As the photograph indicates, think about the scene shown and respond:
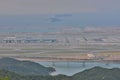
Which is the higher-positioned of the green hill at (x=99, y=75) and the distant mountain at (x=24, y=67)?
the green hill at (x=99, y=75)

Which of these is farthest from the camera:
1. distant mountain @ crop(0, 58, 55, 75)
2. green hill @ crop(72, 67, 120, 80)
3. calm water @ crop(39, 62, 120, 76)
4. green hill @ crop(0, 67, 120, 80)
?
calm water @ crop(39, 62, 120, 76)

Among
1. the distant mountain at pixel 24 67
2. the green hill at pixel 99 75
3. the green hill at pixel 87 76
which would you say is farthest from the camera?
the distant mountain at pixel 24 67

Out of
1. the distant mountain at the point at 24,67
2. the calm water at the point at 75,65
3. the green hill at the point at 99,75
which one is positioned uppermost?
the green hill at the point at 99,75

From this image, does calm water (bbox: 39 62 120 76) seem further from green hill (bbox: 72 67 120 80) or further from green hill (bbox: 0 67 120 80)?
green hill (bbox: 0 67 120 80)

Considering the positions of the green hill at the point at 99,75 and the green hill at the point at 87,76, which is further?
the green hill at the point at 99,75

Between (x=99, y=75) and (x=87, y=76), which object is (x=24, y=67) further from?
(x=99, y=75)

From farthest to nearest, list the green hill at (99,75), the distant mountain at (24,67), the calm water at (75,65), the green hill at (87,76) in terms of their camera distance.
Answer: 1. the calm water at (75,65)
2. the distant mountain at (24,67)
3. the green hill at (99,75)
4. the green hill at (87,76)

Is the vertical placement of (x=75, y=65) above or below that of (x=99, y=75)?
below

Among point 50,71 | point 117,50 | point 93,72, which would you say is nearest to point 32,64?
point 50,71

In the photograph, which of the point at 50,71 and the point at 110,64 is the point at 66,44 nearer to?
the point at 110,64

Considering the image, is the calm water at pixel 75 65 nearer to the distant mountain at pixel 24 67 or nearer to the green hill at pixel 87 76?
the distant mountain at pixel 24 67

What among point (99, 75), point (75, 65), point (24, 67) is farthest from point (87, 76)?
point (75, 65)

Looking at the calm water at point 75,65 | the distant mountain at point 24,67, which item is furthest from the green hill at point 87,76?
the calm water at point 75,65

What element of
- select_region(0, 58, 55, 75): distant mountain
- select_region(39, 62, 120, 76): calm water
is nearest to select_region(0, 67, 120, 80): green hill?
select_region(0, 58, 55, 75): distant mountain
